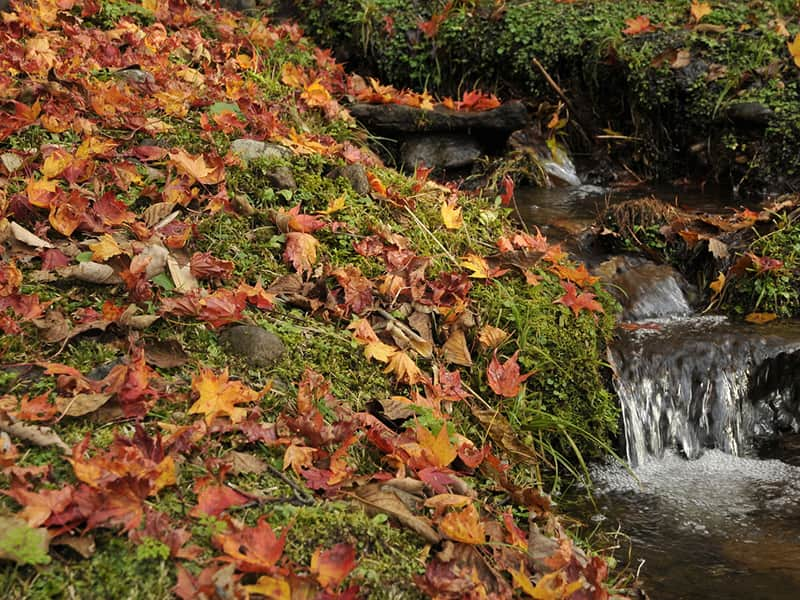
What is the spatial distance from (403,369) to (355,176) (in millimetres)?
1358

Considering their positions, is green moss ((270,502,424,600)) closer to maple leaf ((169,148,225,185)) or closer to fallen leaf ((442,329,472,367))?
fallen leaf ((442,329,472,367))

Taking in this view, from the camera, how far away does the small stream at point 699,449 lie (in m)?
2.82

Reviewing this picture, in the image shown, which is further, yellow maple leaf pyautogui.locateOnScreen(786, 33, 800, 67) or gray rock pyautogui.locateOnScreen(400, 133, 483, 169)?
gray rock pyautogui.locateOnScreen(400, 133, 483, 169)

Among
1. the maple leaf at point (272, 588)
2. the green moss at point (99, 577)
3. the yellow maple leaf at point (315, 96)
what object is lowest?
the green moss at point (99, 577)

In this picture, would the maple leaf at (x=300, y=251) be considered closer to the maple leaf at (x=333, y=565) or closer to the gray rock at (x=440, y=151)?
the maple leaf at (x=333, y=565)

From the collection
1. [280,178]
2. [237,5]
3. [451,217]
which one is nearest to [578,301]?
[451,217]

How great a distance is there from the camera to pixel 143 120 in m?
3.96

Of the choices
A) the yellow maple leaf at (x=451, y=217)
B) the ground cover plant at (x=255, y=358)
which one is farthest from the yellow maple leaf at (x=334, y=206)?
the yellow maple leaf at (x=451, y=217)

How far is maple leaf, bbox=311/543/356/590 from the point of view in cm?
187

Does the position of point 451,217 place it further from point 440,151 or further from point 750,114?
point 750,114

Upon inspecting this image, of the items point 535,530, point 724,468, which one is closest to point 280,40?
point 724,468

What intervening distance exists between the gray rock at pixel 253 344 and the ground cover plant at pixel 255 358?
11 mm

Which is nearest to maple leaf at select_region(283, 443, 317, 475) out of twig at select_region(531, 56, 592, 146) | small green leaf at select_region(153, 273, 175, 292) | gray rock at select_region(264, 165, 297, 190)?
small green leaf at select_region(153, 273, 175, 292)

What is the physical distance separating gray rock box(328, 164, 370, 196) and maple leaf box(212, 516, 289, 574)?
230 cm
